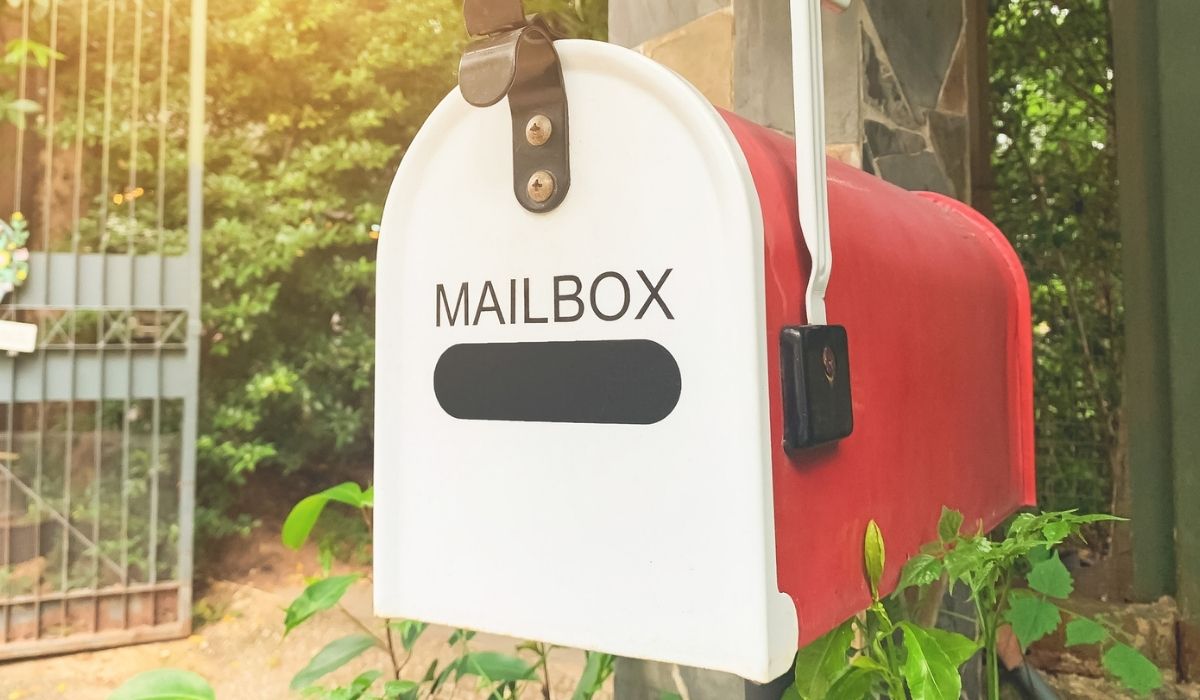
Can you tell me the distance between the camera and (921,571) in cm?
71

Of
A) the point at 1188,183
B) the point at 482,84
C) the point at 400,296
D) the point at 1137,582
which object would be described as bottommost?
the point at 1137,582

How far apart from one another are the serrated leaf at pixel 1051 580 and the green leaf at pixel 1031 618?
0.06 ft

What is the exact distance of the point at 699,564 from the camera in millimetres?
560

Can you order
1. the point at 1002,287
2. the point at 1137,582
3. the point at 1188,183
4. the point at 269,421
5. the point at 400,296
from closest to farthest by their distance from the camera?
the point at 400,296 → the point at 1002,287 → the point at 1188,183 → the point at 1137,582 → the point at 269,421

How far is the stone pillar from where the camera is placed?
1.31 metres

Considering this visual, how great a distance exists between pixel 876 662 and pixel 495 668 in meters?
0.53

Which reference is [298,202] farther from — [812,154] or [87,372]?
[812,154]

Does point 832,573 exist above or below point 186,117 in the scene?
below

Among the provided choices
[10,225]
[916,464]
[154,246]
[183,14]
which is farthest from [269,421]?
[916,464]

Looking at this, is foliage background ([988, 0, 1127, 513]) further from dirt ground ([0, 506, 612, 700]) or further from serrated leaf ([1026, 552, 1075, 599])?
serrated leaf ([1026, 552, 1075, 599])

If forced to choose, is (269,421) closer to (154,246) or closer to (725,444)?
(154,246)

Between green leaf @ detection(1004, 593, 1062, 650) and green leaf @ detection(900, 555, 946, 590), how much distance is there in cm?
36

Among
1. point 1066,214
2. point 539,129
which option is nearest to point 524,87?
point 539,129

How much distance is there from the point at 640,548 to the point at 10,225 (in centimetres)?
396
